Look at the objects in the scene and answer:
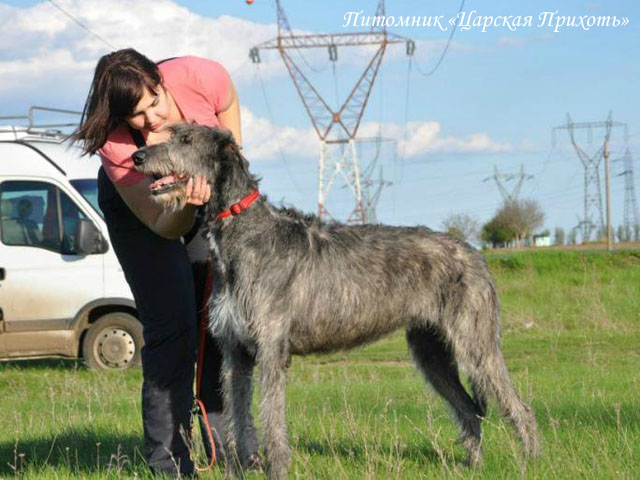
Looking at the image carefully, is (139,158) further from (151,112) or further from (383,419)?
(383,419)

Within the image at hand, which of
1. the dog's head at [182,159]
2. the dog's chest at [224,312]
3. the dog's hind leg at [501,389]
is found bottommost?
the dog's hind leg at [501,389]

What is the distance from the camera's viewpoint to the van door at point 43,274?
1301 centimetres

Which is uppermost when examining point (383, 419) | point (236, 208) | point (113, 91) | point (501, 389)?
point (113, 91)

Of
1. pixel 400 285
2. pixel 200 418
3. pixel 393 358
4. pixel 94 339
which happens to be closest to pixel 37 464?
pixel 200 418

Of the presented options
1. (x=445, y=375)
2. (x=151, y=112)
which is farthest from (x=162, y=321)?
(x=445, y=375)

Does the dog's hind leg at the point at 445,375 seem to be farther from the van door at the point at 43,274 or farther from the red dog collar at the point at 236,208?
the van door at the point at 43,274

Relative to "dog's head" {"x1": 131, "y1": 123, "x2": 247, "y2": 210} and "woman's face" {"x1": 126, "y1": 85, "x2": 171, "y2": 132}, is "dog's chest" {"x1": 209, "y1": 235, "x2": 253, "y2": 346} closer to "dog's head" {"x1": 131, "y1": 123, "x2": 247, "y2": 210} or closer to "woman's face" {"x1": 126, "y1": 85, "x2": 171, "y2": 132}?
"dog's head" {"x1": 131, "y1": 123, "x2": 247, "y2": 210}

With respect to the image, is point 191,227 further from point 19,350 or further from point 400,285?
point 19,350

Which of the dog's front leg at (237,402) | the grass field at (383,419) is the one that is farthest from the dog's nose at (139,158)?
the grass field at (383,419)

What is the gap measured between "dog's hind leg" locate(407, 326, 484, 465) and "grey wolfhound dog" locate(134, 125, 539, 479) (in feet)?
0.04

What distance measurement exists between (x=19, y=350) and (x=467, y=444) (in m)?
8.45

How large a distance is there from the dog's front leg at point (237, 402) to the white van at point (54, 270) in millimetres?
7448

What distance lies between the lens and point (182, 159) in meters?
5.49

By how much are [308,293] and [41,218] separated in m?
8.43
